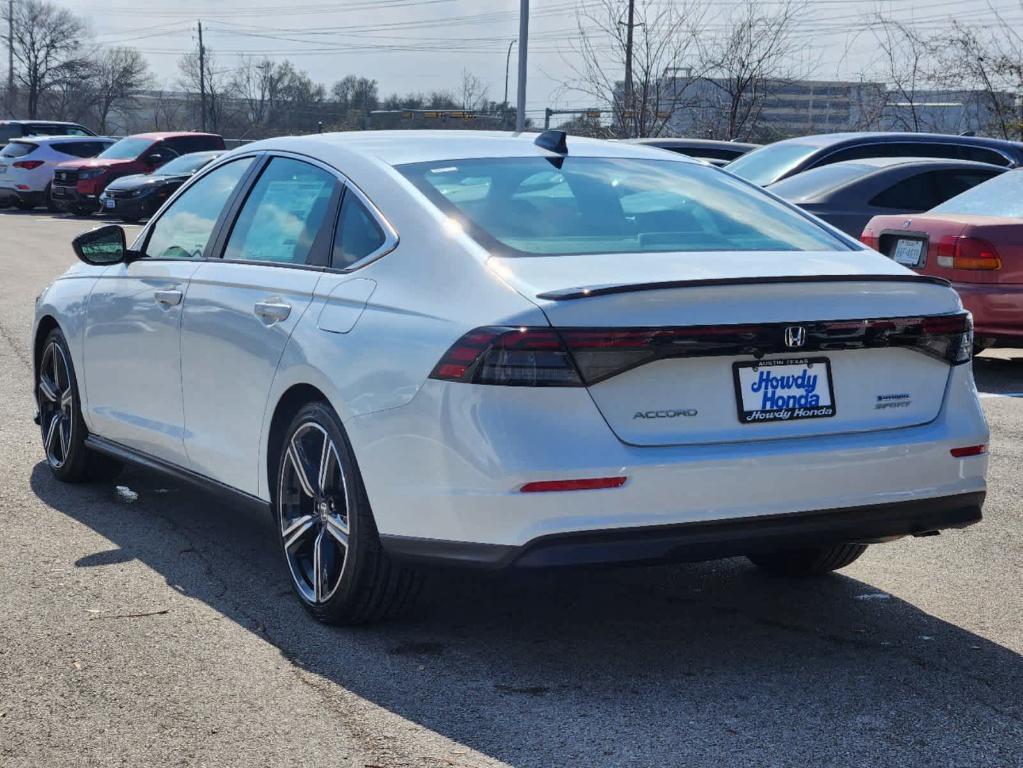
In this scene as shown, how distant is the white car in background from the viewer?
32531 mm

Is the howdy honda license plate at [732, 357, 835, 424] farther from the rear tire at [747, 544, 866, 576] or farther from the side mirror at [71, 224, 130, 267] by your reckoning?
the side mirror at [71, 224, 130, 267]

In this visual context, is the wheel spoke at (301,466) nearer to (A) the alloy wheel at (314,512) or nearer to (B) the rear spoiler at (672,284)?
(A) the alloy wheel at (314,512)

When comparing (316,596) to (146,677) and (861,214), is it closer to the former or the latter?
(146,677)

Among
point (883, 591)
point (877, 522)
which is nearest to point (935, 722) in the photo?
point (877, 522)

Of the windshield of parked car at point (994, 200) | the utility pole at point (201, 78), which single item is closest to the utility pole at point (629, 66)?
the windshield of parked car at point (994, 200)

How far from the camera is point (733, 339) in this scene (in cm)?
384

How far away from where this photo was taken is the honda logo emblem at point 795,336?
154 inches

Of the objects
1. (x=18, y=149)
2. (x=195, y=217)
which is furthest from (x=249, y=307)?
(x=18, y=149)

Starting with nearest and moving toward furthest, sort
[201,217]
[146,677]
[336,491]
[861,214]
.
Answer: [146,677], [336,491], [201,217], [861,214]

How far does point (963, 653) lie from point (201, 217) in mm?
3270

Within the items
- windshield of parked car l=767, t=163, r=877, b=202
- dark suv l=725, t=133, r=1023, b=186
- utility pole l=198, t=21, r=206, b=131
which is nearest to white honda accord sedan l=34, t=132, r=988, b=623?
windshield of parked car l=767, t=163, r=877, b=202

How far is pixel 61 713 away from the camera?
3803 mm

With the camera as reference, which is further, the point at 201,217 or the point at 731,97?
the point at 731,97

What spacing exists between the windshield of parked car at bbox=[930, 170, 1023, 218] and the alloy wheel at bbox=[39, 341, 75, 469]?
6.47 m
